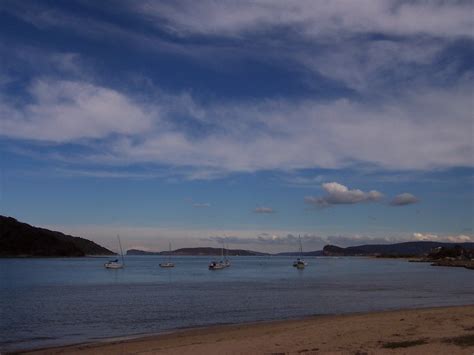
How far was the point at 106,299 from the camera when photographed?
5000 centimetres

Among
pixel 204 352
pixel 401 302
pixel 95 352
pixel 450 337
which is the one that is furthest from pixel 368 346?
pixel 401 302

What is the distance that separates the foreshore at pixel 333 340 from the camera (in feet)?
54.0

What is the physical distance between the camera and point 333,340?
19.3 metres

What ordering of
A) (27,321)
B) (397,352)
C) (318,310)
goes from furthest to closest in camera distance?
(318,310) → (27,321) → (397,352)

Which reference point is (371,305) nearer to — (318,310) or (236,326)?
(318,310)

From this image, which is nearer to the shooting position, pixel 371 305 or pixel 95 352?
pixel 95 352

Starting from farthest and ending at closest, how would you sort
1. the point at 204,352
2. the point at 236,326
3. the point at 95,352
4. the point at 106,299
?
the point at 106,299
the point at 236,326
the point at 95,352
the point at 204,352

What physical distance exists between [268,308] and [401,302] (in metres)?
12.2

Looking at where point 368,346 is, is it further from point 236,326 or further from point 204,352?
Answer: point 236,326

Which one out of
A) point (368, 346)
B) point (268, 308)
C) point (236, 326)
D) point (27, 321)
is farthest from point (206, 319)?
point (368, 346)

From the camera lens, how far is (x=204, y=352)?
18.1 m

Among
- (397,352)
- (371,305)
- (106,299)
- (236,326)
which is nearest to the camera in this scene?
(397,352)

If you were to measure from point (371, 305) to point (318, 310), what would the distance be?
19.0 ft

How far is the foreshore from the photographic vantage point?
54.0 feet
